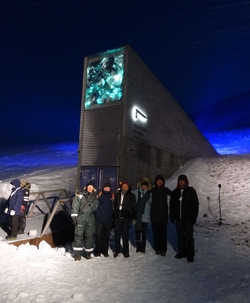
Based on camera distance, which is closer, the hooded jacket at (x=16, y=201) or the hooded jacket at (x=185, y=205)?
the hooded jacket at (x=185, y=205)

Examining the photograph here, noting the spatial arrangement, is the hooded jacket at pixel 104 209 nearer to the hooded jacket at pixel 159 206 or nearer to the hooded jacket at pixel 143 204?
the hooded jacket at pixel 143 204

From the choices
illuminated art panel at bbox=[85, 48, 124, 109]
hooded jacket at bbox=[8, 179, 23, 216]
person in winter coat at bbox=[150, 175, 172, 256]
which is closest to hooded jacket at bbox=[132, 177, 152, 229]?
person in winter coat at bbox=[150, 175, 172, 256]

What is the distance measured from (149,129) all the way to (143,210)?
926 centimetres

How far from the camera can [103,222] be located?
6.07 metres

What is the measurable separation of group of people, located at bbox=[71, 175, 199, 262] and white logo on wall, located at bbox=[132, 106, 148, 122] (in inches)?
291

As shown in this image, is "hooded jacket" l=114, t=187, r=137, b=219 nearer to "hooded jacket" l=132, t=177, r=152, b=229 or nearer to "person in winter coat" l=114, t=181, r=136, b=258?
"person in winter coat" l=114, t=181, r=136, b=258

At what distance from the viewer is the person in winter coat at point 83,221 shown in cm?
575

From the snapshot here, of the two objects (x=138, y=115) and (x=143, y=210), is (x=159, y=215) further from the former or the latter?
(x=138, y=115)

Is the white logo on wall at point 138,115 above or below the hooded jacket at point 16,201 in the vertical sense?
above

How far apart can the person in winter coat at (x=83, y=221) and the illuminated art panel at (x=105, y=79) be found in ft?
26.0

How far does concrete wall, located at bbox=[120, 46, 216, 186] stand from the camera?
12.8 metres

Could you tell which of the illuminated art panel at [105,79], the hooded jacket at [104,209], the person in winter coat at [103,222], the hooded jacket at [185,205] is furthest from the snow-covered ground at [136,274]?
the illuminated art panel at [105,79]

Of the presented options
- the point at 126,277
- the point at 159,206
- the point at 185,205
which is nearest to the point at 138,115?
the point at 159,206

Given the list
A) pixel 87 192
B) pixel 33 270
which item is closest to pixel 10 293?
pixel 33 270
